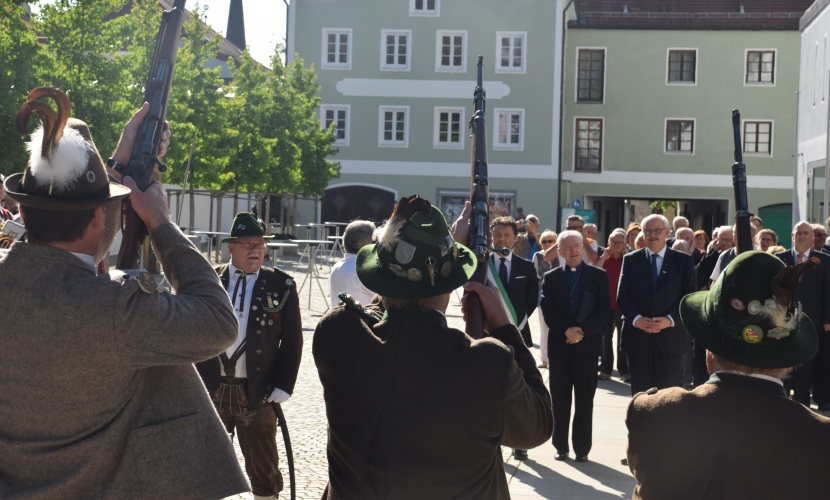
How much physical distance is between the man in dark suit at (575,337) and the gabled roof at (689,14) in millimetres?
40513

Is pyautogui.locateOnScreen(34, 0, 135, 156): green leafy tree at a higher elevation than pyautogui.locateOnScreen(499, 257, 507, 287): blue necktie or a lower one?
higher

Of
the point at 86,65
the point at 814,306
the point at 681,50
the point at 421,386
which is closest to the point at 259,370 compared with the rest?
the point at 421,386

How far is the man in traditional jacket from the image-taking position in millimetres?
3193

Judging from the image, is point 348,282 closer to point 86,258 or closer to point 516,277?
point 516,277

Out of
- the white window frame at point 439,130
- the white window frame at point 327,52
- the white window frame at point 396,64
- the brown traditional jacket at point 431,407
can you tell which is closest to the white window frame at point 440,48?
the white window frame at point 396,64

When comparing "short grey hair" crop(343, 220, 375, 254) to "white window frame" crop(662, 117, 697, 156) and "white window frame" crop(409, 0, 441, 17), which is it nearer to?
A: "white window frame" crop(409, 0, 441, 17)

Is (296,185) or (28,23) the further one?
(296,185)

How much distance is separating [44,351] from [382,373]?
3.28 ft

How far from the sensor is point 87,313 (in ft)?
9.21

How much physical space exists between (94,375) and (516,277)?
7.25m

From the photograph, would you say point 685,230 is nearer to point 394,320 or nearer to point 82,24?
point 394,320

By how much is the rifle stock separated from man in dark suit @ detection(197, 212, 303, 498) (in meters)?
1.83

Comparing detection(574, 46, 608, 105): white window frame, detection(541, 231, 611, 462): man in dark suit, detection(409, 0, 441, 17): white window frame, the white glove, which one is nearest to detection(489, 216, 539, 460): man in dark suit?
detection(541, 231, 611, 462): man in dark suit

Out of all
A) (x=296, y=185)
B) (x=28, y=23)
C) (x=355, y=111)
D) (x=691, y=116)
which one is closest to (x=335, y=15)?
(x=355, y=111)
